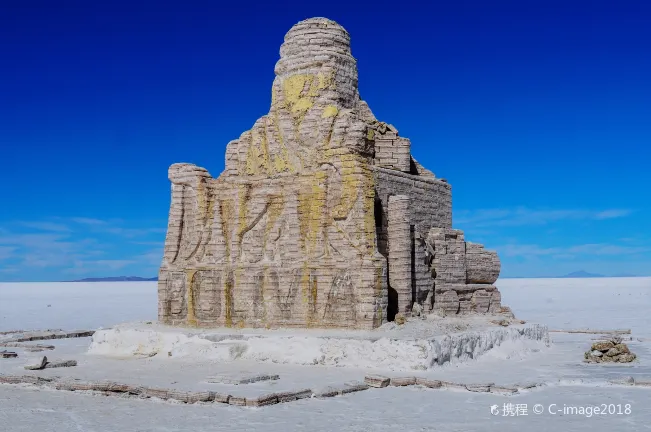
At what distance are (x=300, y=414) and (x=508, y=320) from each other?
11.7 m

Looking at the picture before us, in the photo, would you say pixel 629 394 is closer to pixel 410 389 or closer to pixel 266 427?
pixel 410 389

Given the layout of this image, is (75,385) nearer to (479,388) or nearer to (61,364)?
(61,364)

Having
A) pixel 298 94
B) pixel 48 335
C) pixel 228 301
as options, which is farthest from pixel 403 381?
pixel 48 335

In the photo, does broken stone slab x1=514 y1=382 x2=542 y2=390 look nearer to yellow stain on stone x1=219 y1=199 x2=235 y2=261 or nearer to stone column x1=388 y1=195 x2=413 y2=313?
stone column x1=388 y1=195 x2=413 y2=313

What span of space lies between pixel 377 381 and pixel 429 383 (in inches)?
43.6

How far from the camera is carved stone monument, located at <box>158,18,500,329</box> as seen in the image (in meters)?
21.0

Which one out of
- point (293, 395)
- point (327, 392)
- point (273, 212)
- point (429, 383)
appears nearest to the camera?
point (293, 395)

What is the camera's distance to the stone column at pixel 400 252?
21.4 metres

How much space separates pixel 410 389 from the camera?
15961 millimetres

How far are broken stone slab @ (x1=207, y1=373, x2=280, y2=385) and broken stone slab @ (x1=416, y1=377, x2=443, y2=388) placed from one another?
333 centimetres

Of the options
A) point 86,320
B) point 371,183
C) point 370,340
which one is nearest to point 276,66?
point 371,183

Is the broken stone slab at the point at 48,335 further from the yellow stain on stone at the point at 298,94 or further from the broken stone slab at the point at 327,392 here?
the broken stone slab at the point at 327,392

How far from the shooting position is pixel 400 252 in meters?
21.5

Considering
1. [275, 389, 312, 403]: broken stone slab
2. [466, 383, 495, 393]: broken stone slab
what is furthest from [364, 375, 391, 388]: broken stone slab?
[466, 383, 495, 393]: broken stone slab
